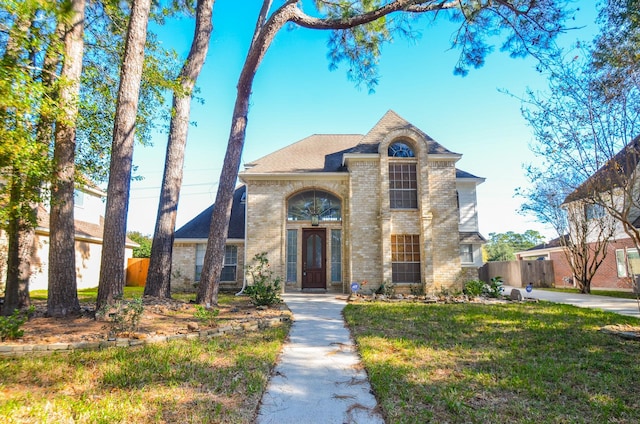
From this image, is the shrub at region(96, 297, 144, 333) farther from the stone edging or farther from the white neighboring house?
the white neighboring house

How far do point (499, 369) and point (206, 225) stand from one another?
13.8m

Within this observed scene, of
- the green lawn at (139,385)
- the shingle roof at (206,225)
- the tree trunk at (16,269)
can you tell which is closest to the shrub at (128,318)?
the green lawn at (139,385)

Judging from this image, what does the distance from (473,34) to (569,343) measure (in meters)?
7.96

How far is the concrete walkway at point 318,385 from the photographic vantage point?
2941 millimetres

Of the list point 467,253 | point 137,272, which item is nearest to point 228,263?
point 137,272

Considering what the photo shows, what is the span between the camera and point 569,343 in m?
5.51

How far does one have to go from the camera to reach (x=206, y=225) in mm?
15469

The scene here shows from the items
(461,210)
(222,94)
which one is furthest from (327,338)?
(461,210)

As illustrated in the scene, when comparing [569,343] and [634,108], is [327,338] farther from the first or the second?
[634,108]

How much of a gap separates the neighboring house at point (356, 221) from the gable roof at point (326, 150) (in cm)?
5

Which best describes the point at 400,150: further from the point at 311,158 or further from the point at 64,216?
the point at 64,216

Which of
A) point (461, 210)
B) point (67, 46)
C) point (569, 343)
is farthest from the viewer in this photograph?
point (461, 210)

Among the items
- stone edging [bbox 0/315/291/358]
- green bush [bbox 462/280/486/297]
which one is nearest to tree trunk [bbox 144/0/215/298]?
stone edging [bbox 0/315/291/358]

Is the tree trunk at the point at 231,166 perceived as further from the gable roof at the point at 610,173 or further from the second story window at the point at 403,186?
the gable roof at the point at 610,173
